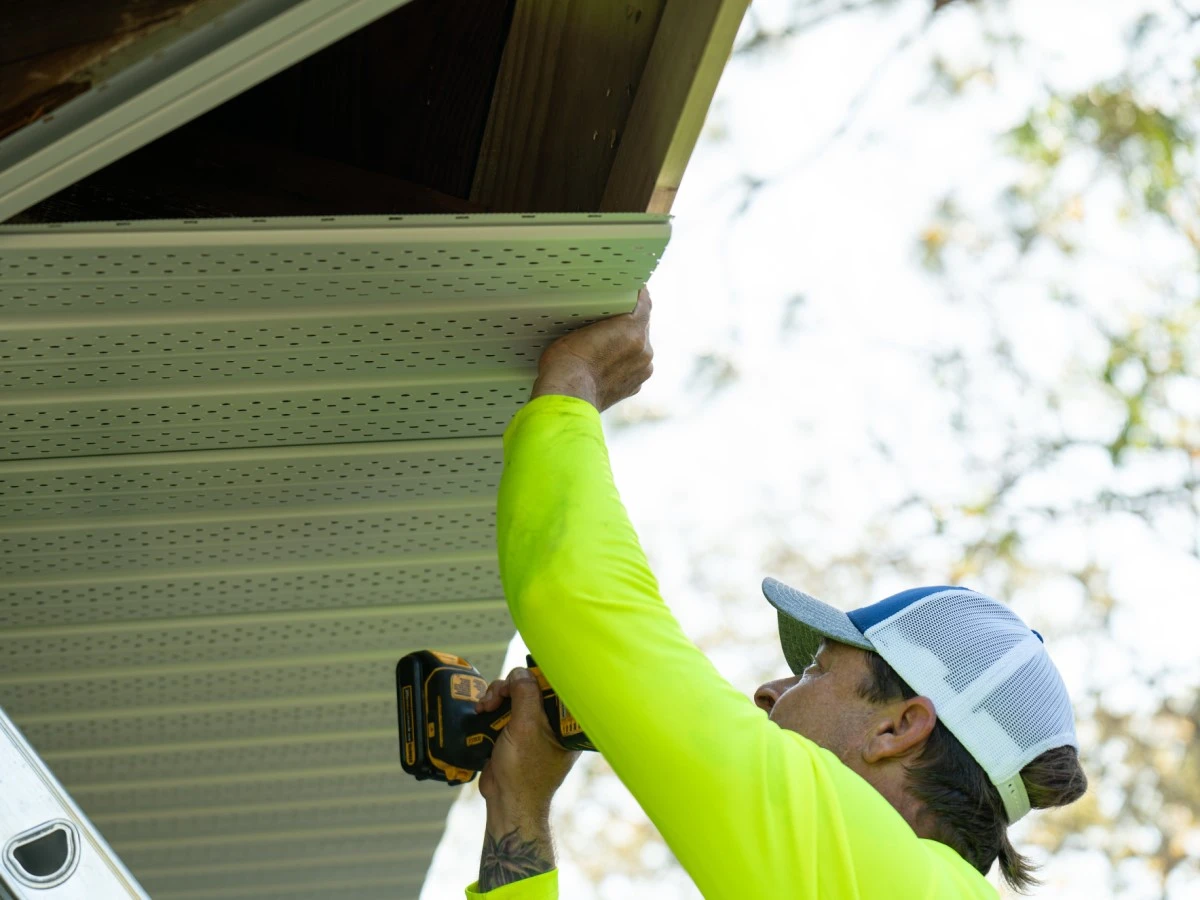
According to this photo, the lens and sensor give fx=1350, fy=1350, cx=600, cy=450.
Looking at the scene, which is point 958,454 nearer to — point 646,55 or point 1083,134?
point 1083,134

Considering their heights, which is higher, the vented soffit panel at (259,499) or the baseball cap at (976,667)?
the vented soffit panel at (259,499)

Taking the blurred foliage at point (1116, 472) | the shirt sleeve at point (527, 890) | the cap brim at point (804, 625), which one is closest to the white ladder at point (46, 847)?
the shirt sleeve at point (527, 890)

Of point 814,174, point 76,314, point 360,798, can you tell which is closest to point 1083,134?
point 814,174

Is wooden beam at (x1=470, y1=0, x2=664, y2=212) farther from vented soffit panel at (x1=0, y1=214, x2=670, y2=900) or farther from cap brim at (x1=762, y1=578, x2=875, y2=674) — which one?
cap brim at (x1=762, y1=578, x2=875, y2=674)

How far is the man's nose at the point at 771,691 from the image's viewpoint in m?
2.73

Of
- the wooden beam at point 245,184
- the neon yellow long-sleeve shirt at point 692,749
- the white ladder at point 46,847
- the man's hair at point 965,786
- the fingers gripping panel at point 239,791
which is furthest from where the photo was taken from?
the fingers gripping panel at point 239,791

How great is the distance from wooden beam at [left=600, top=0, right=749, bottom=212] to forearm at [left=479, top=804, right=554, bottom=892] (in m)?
1.25

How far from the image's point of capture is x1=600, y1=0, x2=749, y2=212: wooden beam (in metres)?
2.26

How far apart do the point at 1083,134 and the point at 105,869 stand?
13.9m

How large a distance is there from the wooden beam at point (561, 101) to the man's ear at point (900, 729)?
122 cm

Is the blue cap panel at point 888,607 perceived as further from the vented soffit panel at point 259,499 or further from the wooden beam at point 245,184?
the wooden beam at point 245,184

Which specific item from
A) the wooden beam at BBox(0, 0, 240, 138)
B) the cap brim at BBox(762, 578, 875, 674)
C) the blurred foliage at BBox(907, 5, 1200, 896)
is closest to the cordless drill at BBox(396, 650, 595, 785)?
the cap brim at BBox(762, 578, 875, 674)

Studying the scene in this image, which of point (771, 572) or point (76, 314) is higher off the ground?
point (771, 572)

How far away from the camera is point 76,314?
228 centimetres
